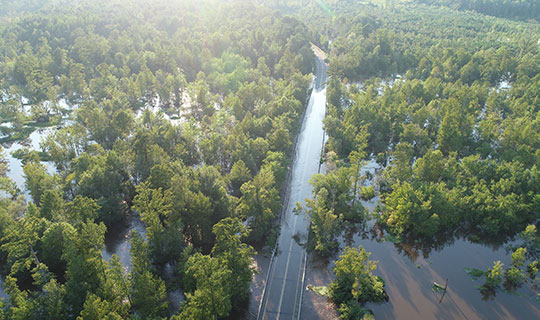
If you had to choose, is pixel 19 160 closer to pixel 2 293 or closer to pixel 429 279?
pixel 2 293

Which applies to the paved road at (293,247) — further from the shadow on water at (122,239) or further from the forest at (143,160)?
the shadow on water at (122,239)

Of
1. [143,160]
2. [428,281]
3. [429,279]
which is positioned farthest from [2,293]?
[429,279]

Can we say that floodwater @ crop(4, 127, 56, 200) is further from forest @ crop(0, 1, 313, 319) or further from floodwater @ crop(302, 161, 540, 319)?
floodwater @ crop(302, 161, 540, 319)

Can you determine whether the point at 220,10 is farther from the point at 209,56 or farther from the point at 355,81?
the point at 355,81

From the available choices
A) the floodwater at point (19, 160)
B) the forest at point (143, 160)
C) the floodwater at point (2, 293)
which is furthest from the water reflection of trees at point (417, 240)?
the floodwater at point (19, 160)

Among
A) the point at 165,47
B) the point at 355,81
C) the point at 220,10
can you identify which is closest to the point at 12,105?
the point at 165,47
